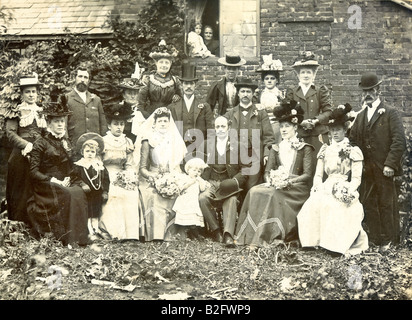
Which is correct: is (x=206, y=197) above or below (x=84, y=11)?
below

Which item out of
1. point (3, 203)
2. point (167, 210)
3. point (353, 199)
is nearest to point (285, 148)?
point (353, 199)

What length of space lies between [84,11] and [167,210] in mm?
3046

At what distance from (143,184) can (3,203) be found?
2.00 metres

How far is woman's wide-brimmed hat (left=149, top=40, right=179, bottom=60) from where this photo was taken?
25.5ft

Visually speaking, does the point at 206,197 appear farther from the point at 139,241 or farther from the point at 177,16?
the point at 177,16

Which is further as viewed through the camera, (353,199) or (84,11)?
(84,11)

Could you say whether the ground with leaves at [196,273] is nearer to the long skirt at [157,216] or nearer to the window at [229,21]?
the long skirt at [157,216]

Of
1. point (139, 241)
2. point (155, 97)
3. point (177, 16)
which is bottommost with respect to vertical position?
point (139, 241)

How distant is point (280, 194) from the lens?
7.34 m

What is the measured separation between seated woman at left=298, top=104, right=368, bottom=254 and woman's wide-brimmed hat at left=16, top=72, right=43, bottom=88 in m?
3.97

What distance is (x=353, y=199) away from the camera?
7.24 metres

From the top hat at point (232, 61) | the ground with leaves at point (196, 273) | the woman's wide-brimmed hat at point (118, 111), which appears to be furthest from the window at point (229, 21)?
the ground with leaves at point (196, 273)
